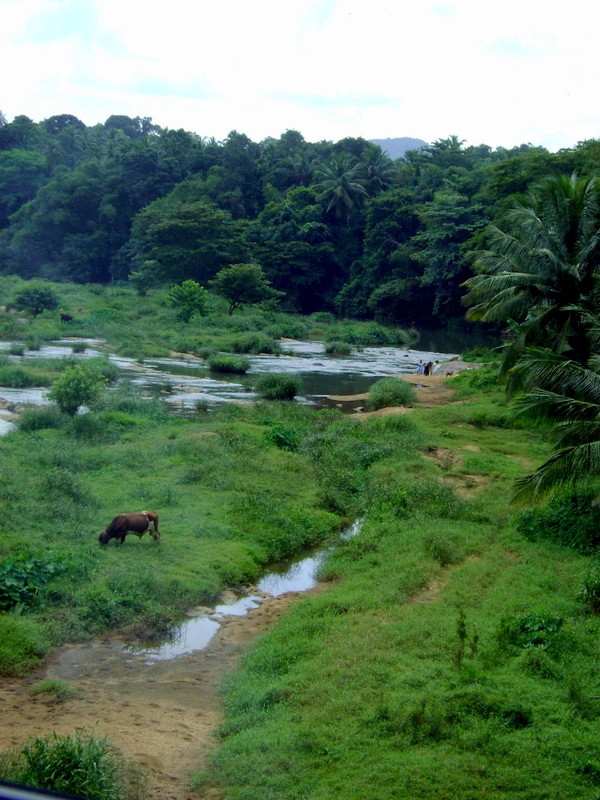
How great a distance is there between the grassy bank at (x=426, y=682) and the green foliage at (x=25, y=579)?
2.70 metres

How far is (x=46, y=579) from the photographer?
10.1m

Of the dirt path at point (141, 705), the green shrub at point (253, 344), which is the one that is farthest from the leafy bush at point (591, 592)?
the green shrub at point (253, 344)

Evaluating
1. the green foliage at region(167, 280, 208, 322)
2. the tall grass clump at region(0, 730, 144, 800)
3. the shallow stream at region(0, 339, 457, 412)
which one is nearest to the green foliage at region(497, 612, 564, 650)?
the tall grass clump at region(0, 730, 144, 800)

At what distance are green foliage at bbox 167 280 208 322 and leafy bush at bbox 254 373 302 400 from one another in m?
22.8

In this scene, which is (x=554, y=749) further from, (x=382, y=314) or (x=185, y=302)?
(x=382, y=314)

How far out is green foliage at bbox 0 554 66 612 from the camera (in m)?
9.56

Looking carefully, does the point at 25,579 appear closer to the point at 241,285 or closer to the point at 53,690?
the point at 53,690

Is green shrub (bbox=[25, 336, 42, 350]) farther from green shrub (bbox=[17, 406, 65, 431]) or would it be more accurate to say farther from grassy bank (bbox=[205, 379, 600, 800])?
grassy bank (bbox=[205, 379, 600, 800])

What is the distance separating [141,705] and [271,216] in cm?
6491

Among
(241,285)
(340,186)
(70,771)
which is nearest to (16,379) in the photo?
(70,771)

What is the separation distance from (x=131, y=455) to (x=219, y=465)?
1916 mm

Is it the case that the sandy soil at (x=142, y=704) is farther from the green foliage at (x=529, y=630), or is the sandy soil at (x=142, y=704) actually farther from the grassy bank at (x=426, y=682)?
the green foliage at (x=529, y=630)

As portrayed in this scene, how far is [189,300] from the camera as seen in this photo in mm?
51656

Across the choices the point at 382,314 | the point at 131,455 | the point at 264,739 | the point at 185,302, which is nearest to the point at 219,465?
the point at 131,455
